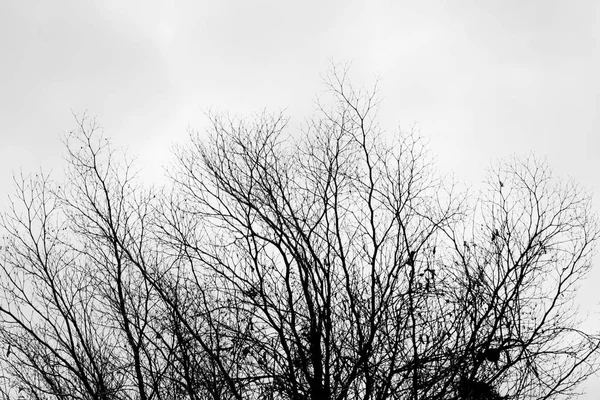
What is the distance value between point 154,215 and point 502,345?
5.10m

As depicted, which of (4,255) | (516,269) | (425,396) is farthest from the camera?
(4,255)

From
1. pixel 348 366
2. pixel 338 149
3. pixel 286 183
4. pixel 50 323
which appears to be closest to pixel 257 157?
pixel 286 183

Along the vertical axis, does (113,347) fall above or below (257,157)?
below

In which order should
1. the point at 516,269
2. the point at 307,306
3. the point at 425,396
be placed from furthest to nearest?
the point at 516,269 → the point at 307,306 → the point at 425,396

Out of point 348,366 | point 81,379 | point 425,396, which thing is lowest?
point 425,396

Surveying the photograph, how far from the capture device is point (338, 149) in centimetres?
900

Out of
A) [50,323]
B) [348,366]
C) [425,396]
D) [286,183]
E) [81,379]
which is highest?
[286,183]

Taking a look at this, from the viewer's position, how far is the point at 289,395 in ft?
24.4

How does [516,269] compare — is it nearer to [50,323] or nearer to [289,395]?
[289,395]

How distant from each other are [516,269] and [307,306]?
9.99ft

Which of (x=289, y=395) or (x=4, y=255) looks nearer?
(x=289, y=395)

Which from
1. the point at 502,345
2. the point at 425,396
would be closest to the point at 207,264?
the point at 425,396

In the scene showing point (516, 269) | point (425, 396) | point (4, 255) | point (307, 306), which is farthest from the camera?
point (4, 255)

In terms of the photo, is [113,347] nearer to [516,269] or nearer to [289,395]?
[289,395]
